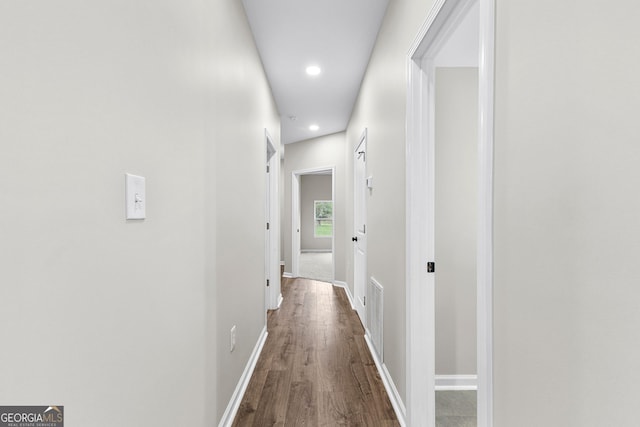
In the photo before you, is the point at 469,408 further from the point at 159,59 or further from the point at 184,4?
the point at 184,4

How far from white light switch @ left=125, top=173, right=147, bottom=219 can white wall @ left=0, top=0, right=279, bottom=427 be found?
25 mm

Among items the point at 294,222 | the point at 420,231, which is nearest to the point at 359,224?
the point at 420,231

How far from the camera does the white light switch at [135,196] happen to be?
0.89 metres

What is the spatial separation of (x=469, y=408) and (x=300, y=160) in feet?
16.1

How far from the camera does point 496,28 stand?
90 cm

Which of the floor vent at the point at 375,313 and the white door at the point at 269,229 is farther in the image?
the white door at the point at 269,229

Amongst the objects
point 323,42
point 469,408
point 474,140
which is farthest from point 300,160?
point 469,408

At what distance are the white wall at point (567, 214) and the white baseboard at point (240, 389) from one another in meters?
1.51

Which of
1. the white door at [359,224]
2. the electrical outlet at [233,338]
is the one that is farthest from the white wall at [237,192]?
the white door at [359,224]

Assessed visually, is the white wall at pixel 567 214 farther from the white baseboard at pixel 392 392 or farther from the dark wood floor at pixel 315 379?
the dark wood floor at pixel 315 379

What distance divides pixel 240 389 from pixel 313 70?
2.94 meters

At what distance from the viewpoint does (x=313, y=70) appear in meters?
3.29

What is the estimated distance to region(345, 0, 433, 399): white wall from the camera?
6.17 ft

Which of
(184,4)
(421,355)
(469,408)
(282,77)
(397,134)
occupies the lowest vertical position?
(469,408)
